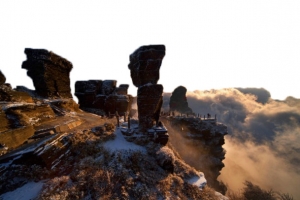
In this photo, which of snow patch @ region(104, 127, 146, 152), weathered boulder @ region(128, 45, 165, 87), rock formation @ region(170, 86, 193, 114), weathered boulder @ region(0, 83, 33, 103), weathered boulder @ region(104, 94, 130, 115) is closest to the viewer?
snow patch @ region(104, 127, 146, 152)

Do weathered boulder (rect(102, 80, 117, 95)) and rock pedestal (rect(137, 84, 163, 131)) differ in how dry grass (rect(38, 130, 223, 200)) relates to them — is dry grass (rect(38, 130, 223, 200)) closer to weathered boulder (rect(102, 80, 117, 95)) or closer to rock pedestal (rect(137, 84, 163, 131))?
rock pedestal (rect(137, 84, 163, 131))

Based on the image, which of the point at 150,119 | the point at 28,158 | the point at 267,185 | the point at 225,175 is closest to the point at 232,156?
the point at 267,185

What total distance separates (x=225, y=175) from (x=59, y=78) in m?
77.7

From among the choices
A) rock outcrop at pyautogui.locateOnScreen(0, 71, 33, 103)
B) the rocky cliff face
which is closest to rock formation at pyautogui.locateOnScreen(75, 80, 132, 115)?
the rocky cliff face

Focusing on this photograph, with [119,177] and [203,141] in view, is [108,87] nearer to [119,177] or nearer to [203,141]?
[119,177]

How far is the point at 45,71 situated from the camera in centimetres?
1748

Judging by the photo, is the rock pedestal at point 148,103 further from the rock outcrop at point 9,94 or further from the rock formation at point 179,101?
the rock formation at point 179,101

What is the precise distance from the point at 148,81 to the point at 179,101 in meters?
56.4

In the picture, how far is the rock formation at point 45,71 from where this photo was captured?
17.2 m

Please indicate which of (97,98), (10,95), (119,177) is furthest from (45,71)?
(119,177)

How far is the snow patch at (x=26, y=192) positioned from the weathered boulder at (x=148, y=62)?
28.9 feet

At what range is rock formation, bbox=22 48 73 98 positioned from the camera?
17172 mm

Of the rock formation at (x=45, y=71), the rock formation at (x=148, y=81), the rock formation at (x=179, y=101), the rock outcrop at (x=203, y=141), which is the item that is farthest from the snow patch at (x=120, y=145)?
the rock formation at (x=179, y=101)

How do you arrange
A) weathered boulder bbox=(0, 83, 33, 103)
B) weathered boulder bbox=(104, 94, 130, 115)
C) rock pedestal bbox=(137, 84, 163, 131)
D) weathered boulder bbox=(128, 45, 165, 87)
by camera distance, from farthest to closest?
weathered boulder bbox=(104, 94, 130, 115), rock pedestal bbox=(137, 84, 163, 131), weathered boulder bbox=(128, 45, 165, 87), weathered boulder bbox=(0, 83, 33, 103)
